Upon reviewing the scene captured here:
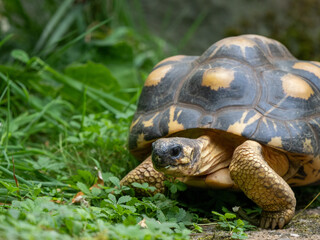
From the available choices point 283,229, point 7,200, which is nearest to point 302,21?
point 283,229

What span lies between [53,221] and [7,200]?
0.83 m

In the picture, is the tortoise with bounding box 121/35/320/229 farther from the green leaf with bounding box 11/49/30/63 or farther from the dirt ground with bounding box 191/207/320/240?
the green leaf with bounding box 11/49/30/63

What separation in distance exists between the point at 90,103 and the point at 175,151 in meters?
→ 2.08

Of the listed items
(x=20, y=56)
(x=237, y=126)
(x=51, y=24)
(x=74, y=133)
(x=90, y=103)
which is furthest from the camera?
(x=51, y=24)

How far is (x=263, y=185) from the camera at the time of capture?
A: 7.11 feet

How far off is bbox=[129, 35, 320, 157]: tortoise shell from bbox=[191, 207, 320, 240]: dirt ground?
15.1 inches

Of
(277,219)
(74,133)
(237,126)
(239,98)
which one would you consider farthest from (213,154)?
(74,133)

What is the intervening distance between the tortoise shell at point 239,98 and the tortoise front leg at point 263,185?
0.46ft

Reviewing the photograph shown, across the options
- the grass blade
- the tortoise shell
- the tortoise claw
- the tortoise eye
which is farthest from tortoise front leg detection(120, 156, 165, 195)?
the grass blade

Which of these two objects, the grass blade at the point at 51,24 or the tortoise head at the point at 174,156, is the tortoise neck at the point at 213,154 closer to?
the tortoise head at the point at 174,156

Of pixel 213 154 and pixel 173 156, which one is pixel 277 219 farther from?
pixel 173 156

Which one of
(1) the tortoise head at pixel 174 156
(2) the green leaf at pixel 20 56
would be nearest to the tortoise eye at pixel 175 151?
(1) the tortoise head at pixel 174 156

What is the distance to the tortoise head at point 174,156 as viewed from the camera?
2.12m

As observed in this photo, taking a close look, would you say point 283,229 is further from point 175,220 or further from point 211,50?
point 211,50
